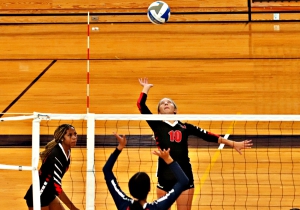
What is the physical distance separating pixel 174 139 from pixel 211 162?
3.77 metres

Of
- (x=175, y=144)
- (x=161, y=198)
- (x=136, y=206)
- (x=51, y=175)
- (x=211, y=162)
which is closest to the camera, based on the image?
(x=136, y=206)

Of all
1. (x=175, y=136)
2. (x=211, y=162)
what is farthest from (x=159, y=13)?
(x=175, y=136)

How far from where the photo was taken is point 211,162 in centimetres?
1271

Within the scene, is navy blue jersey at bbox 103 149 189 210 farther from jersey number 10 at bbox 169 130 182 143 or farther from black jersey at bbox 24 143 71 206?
jersey number 10 at bbox 169 130 182 143

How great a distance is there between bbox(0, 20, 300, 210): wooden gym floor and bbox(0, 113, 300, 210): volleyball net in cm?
4

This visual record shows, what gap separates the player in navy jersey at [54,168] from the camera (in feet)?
27.6

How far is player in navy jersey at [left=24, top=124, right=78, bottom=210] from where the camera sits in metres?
8.40

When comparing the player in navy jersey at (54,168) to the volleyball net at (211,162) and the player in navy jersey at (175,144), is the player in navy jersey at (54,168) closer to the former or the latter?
the volleyball net at (211,162)

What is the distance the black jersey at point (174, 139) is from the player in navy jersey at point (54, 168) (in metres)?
1.23

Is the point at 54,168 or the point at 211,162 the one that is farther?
the point at 211,162

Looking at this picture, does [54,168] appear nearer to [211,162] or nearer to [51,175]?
[51,175]

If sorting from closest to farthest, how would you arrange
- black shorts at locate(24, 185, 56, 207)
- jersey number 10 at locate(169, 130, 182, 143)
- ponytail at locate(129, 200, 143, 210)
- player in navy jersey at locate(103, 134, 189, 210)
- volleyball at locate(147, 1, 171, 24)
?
player in navy jersey at locate(103, 134, 189, 210), ponytail at locate(129, 200, 143, 210), black shorts at locate(24, 185, 56, 207), jersey number 10 at locate(169, 130, 182, 143), volleyball at locate(147, 1, 171, 24)

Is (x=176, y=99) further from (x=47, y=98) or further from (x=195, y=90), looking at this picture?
(x=47, y=98)

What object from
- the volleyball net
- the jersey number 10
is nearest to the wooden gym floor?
the volleyball net
